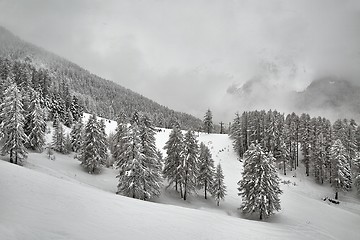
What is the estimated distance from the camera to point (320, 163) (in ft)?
193

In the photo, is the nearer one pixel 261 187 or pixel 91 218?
pixel 91 218

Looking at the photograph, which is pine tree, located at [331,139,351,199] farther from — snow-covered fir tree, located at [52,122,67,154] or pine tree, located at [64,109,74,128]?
pine tree, located at [64,109,74,128]

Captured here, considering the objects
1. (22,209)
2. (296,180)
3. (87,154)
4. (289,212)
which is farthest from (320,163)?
(22,209)

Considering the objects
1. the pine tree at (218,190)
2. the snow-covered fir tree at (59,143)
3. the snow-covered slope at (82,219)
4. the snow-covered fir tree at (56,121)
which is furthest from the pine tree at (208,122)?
the snow-covered slope at (82,219)

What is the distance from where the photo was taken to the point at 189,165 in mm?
38469

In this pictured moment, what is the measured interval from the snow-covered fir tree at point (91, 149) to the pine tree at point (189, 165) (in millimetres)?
18550

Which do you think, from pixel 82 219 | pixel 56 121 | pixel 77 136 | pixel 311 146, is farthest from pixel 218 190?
pixel 56 121

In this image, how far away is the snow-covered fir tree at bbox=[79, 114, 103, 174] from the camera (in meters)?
44.6

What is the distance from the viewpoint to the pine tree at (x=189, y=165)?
3812 centimetres

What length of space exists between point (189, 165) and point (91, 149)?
67.5 feet

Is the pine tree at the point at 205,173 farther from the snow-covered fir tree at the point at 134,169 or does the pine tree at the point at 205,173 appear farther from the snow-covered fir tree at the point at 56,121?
the snow-covered fir tree at the point at 56,121

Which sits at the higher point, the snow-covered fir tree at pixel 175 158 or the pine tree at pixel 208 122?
the pine tree at pixel 208 122

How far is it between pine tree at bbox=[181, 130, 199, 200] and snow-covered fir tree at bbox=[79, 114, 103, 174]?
60.9 ft

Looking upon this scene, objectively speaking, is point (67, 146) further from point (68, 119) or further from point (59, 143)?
point (68, 119)
